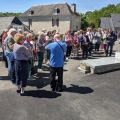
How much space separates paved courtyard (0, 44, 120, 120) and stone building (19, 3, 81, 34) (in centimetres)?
4214

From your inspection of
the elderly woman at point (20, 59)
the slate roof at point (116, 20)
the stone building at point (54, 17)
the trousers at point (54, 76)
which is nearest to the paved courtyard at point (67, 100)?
the trousers at point (54, 76)

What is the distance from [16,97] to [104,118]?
2.61m

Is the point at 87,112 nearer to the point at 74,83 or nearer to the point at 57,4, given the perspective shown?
the point at 74,83

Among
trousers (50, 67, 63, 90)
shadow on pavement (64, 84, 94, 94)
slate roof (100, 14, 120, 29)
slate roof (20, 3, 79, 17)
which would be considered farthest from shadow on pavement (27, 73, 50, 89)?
slate roof (100, 14, 120, 29)

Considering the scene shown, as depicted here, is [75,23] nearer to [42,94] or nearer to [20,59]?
[42,94]

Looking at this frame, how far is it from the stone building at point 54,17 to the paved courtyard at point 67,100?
138 ft

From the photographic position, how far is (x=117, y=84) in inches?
269

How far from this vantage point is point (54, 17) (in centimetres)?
5078

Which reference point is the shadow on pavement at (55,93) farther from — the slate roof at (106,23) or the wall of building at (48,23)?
the slate roof at (106,23)

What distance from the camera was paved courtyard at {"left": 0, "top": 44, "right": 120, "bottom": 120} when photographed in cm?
463

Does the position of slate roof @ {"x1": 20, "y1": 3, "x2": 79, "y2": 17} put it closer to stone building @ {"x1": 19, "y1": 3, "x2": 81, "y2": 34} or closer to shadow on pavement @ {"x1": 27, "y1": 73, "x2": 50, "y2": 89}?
stone building @ {"x1": 19, "y1": 3, "x2": 81, "y2": 34}

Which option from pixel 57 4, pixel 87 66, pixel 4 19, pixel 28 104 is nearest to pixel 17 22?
pixel 4 19

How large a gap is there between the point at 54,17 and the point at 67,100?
1852 inches

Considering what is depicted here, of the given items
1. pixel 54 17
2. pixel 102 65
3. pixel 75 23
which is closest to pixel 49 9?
pixel 54 17
